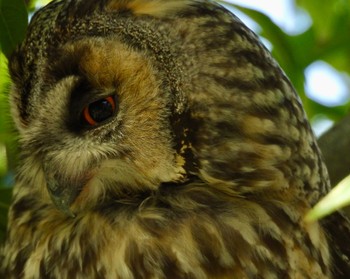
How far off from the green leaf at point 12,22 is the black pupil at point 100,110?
28 cm

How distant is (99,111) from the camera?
2.70 meters

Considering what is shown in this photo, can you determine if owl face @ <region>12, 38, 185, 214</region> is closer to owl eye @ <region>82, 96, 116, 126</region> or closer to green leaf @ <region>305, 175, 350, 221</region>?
owl eye @ <region>82, 96, 116, 126</region>

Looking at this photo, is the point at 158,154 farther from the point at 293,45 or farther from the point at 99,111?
the point at 293,45

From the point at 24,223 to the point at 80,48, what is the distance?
1.80 feet

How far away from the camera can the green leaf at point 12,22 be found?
2.62 meters

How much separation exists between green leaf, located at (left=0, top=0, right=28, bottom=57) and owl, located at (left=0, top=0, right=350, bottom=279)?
3.7 inches

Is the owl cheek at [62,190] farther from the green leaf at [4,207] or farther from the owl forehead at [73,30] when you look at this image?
the green leaf at [4,207]

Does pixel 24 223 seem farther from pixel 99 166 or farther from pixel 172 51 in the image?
pixel 172 51

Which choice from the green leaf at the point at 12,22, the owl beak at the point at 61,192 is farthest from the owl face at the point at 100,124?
the green leaf at the point at 12,22

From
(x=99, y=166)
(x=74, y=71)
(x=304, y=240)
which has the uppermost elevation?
(x=74, y=71)

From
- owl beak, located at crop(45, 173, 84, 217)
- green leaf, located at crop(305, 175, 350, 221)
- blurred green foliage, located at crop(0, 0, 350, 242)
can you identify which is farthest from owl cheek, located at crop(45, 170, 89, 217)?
green leaf, located at crop(305, 175, 350, 221)

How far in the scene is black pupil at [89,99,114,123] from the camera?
2688 millimetres

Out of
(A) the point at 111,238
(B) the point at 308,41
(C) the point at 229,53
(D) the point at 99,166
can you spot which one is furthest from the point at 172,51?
(B) the point at 308,41

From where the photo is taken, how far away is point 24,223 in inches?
112
